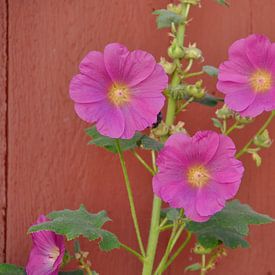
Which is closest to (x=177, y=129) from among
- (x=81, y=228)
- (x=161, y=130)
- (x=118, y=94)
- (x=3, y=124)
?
(x=161, y=130)

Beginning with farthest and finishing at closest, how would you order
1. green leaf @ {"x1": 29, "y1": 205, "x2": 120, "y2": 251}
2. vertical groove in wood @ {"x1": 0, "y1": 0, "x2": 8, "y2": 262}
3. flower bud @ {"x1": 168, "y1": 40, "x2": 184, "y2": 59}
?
vertical groove in wood @ {"x1": 0, "y1": 0, "x2": 8, "y2": 262}, flower bud @ {"x1": 168, "y1": 40, "x2": 184, "y2": 59}, green leaf @ {"x1": 29, "y1": 205, "x2": 120, "y2": 251}

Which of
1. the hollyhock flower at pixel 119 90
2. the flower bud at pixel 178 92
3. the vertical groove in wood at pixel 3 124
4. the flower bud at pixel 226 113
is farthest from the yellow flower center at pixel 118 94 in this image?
the vertical groove in wood at pixel 3 124

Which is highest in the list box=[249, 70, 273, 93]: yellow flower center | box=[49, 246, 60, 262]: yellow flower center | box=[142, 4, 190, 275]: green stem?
box=[249, 70, 273, 93]: yellow flower center

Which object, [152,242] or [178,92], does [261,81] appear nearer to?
[178,92]

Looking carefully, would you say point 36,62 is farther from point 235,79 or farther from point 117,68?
point 235,79

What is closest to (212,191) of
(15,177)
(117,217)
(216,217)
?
(216,217)

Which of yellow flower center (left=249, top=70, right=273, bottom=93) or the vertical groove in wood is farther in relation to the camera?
the vertical groove in wood

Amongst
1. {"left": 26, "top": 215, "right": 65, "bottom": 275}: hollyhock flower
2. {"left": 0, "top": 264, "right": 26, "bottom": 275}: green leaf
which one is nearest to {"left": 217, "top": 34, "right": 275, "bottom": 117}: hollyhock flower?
{"left": 26, "top": 215, "right": 65, "bottom": 275}: hollyhock flower

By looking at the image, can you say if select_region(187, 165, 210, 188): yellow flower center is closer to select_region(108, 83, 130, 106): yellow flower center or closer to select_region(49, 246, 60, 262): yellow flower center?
select_region(108, 83, 130, 106): yellow flower center

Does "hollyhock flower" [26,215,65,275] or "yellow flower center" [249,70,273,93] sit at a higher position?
"yellow flower center" [249,70,273,93]
